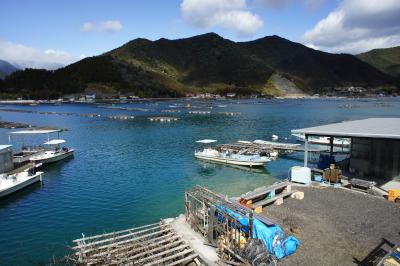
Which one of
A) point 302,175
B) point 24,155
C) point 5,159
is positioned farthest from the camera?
point 24,155

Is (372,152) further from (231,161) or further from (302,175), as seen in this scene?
(231,161)

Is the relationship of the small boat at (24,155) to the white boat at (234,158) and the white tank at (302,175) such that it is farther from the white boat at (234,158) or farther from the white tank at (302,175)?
the white tank at (302,175)

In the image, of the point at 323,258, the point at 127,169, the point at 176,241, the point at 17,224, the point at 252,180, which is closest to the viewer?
the point at 323,258

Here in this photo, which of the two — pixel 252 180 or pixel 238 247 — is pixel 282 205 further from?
pixel 252 180

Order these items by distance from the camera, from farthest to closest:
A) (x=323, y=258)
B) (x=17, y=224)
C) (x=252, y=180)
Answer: (x=252, y=180), (x=17, y=224), (x=323, y=258)

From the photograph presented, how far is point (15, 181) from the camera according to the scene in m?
31.7

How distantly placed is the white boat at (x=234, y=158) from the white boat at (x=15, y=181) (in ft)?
68.8

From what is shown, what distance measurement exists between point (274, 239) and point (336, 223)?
4965 millimetres

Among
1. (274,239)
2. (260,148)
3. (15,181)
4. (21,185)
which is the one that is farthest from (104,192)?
(260,148)

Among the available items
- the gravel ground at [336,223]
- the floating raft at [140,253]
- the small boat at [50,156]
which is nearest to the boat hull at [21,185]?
the small boat at [50,156]

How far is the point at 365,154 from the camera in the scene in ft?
86.0

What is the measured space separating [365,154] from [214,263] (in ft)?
57.7

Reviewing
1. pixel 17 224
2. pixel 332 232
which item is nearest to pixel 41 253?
pixel 17 224

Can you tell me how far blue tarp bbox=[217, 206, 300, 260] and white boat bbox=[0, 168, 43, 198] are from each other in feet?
79.1
